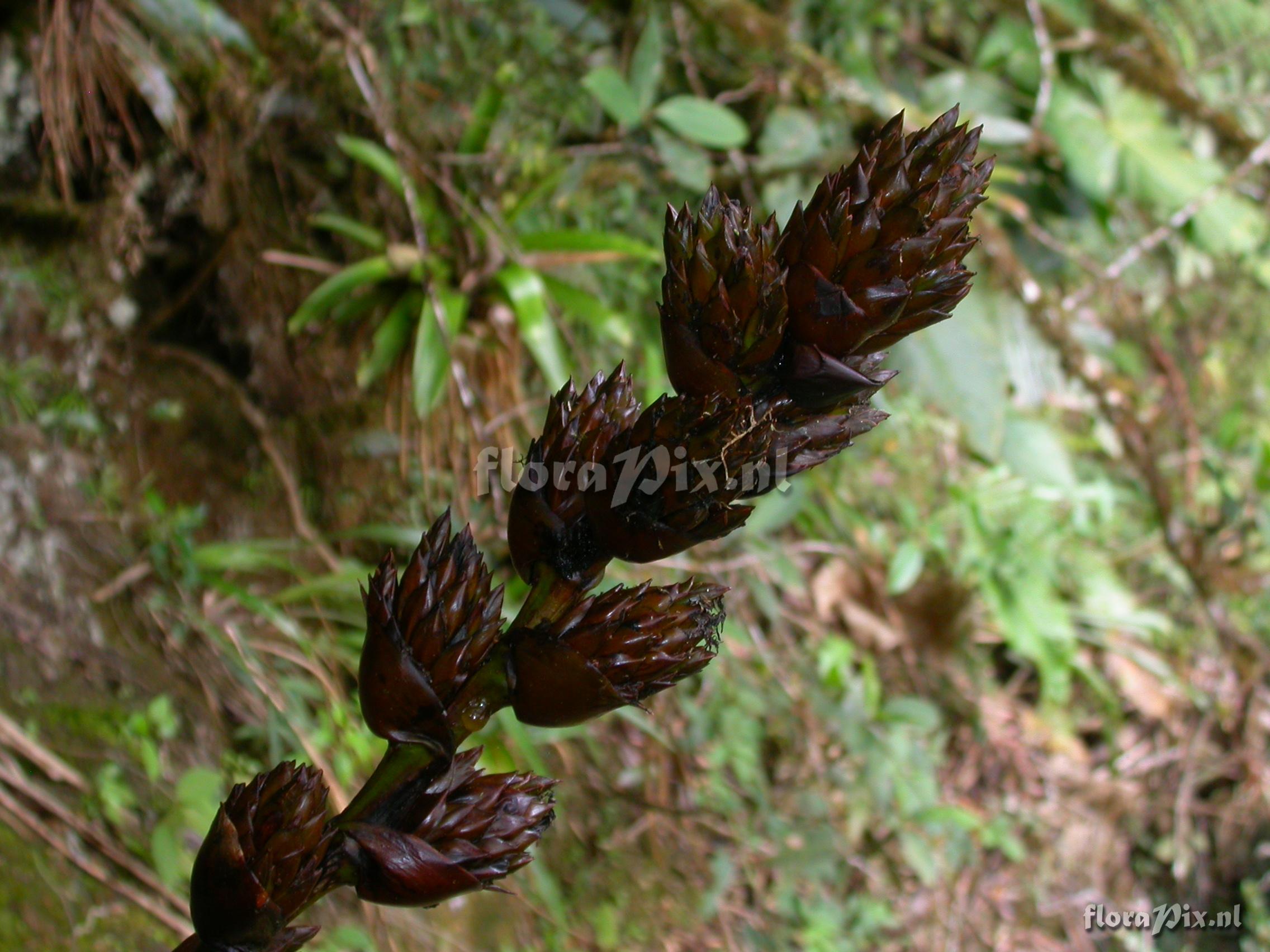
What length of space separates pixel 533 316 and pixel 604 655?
1.91 m

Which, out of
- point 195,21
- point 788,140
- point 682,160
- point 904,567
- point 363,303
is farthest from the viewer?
point 788,140

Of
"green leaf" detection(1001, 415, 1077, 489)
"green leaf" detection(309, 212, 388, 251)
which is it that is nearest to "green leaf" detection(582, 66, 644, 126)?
"green leaf" detection(309, 212, 388, 251)

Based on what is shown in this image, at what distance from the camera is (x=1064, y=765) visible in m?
3.64

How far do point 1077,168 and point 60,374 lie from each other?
3.28 m

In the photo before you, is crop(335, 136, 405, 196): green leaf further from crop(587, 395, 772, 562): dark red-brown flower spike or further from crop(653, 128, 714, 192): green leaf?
crop(587, 395, 772, 562): dark red-brown flower spike

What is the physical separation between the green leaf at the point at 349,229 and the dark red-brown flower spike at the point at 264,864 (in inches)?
80.3

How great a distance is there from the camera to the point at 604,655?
653 mm

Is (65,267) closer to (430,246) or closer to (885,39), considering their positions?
(430,246)

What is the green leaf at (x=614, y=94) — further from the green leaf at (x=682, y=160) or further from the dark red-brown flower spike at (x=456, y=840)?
the dark red-brown flower spike at (x=456, y=840)

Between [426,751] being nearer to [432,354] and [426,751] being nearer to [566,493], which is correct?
[566,493]

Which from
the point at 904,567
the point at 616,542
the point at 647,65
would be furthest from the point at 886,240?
the point at 647,65

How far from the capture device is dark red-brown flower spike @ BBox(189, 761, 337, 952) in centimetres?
62

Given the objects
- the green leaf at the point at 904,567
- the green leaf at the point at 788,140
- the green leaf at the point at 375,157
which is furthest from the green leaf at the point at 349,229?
the green leaf at the point at 904,567

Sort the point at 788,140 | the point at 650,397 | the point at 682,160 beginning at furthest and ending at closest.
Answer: the point at 788,140 < the point at 682,160 < the point at 650,397
